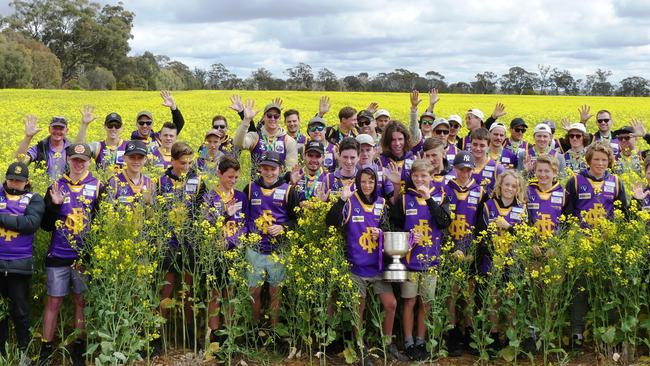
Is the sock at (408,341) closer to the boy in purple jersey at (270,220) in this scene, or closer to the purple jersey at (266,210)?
the boy in purple jersey at (270,220)

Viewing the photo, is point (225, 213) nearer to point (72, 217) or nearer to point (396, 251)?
point (72, 217)

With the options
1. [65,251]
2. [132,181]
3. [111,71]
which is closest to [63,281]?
[65,251]

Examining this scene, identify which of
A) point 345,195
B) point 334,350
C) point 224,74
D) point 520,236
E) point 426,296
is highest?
point 224,74

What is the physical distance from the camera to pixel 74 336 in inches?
291

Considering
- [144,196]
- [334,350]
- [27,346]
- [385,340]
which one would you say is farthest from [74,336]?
[385,340]

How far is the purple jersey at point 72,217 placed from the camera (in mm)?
7254

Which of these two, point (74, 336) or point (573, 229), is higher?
point (573, 229)

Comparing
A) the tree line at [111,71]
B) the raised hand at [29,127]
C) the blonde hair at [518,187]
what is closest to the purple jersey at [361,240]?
the blonde hair at [518,187]

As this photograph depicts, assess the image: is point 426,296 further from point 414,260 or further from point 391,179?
point 391,179

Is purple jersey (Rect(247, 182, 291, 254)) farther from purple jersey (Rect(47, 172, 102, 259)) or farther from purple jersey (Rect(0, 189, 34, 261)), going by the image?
purple jersey (Rect(0, 189, 34, 261))

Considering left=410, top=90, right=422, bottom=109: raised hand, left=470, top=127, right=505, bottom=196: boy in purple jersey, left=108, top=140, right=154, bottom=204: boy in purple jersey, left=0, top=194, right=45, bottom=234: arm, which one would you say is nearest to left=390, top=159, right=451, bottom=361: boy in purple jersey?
left=470, top=127, right=505, bottom=196: boy in purple jersey

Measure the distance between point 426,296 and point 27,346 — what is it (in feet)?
14.6

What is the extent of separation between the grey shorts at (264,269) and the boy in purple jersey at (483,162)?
3195mm

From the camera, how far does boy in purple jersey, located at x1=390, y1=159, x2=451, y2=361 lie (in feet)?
25.1
